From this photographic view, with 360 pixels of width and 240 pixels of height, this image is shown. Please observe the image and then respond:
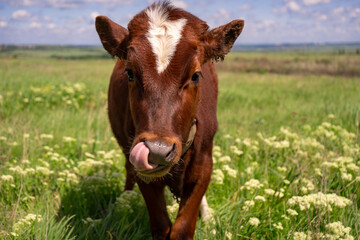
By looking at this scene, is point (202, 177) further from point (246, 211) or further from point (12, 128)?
point (12, 128)

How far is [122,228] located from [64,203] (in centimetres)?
93

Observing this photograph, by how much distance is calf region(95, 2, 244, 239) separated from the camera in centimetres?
222

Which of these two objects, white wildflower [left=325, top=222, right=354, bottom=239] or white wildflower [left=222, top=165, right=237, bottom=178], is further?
white wildflower [left=222, top=165, right=237, bottom=178]

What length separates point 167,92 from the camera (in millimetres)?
2322

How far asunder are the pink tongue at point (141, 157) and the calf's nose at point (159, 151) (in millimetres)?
26

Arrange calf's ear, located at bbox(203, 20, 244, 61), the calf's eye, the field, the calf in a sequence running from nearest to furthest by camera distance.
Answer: the calf < the calf's eye < calf's ear, located at bbox(203, 20, 244, 61) < the field

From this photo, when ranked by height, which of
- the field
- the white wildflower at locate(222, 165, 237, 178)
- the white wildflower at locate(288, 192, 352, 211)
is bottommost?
the field

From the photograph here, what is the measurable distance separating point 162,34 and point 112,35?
602mm

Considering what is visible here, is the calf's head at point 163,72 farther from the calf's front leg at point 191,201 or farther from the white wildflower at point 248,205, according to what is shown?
the white wildflower at point 248,205

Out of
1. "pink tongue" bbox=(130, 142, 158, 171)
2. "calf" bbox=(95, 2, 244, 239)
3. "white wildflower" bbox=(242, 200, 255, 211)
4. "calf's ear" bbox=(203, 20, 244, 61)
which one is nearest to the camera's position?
"pink tongue" bbox=(130, 142, 158, 171)

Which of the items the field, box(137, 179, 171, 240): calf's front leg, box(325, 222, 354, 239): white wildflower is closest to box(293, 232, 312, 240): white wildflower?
the field

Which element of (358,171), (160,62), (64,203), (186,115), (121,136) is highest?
(160,62)

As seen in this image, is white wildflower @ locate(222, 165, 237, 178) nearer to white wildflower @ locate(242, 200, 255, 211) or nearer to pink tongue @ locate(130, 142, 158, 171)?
white wildflower @ locate(242, 200, 255, 211)

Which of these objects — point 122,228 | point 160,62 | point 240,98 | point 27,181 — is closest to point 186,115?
point 160,62
